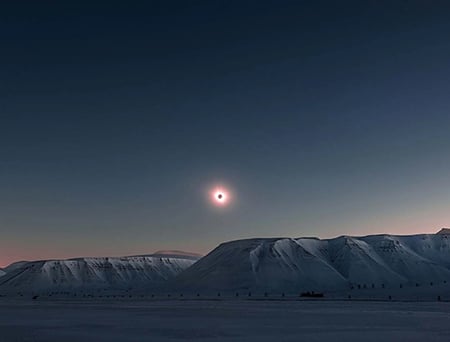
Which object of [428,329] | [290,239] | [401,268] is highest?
[290,239]

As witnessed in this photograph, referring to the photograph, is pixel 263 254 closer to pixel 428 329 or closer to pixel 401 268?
pixel 401 268

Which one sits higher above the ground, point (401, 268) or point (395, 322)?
point (401, 268)

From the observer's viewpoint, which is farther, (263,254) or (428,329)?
(263,254)

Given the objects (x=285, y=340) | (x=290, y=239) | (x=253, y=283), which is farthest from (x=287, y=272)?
(x=285, y=340)

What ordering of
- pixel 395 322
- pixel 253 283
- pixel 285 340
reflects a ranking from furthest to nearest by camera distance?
pixel 253 283
pixel 395 322
pixel 285 340

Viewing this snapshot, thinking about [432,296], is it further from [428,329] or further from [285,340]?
[285,340]

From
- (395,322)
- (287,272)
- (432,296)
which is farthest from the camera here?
(287,272)

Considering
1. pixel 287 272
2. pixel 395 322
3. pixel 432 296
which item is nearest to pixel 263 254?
pixel 287 272
